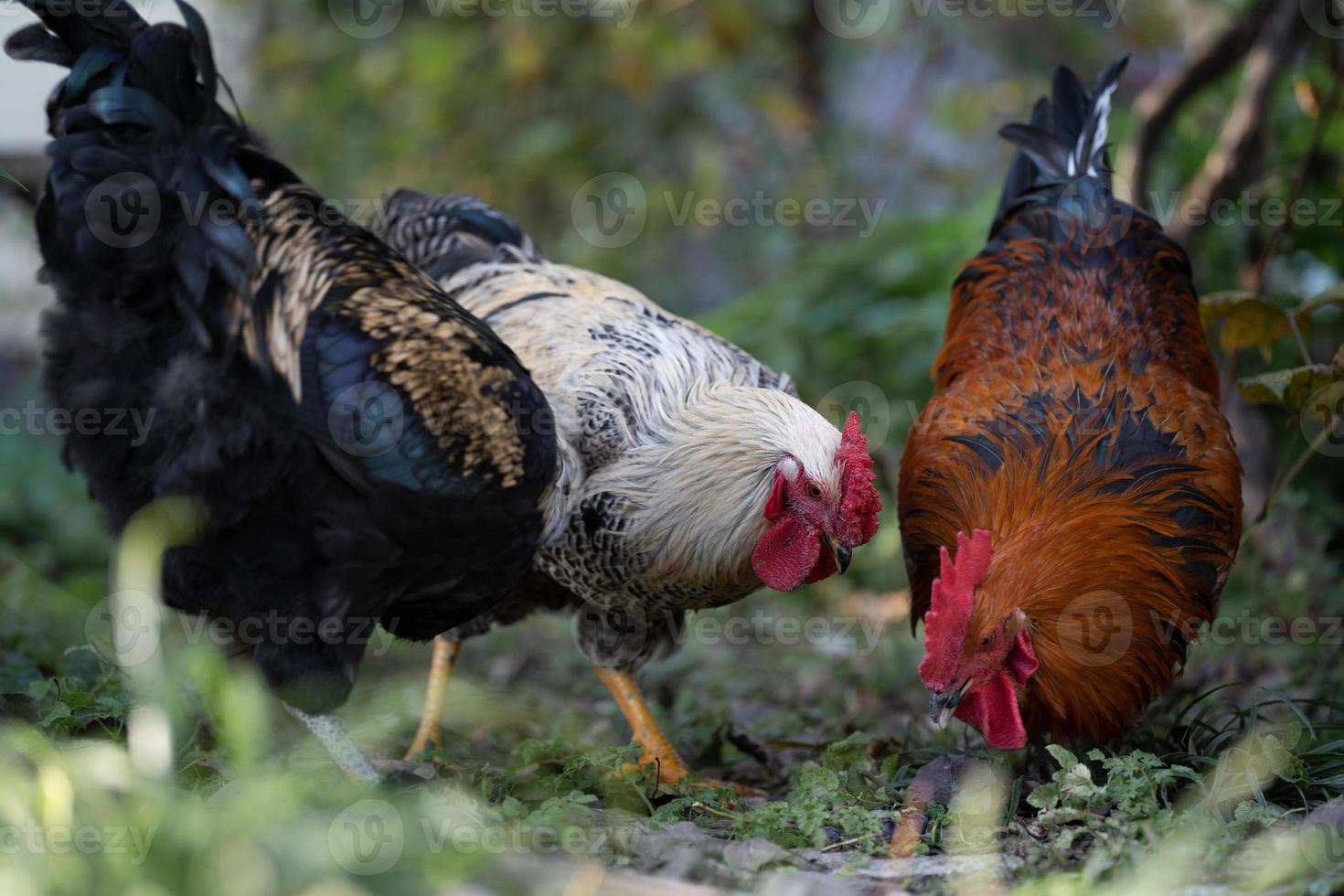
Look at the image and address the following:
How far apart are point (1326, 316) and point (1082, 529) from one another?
2853 mm

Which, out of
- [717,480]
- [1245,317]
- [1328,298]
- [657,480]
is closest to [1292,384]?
[1328,298]

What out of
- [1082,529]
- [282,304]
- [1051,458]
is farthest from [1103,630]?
[282,304]

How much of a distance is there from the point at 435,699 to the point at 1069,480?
7.84 feet

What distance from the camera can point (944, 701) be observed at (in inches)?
120

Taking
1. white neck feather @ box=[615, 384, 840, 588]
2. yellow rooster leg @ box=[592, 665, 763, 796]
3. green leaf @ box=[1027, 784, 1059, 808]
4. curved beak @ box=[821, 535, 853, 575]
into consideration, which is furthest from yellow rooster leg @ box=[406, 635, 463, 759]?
green leaf @ box=[1027, 784, 1059, 808]

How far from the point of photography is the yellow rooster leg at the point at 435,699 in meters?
4.27

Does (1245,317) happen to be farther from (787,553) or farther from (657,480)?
(657,480)

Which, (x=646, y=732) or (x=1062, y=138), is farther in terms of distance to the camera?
(x=1062, y=138)

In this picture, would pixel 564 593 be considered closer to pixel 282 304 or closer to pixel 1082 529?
pixel 282 304

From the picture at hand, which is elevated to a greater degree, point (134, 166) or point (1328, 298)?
point (134, 166)

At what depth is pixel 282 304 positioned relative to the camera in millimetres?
3256

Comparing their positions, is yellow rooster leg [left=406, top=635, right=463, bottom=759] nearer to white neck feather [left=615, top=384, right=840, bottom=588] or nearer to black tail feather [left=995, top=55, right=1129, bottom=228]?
white neck feather [left=615, top=384, right=840, bottom=588]

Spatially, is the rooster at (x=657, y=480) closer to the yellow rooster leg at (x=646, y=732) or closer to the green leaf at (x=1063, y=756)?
the yellow rooster leg at (x=646, y=732)

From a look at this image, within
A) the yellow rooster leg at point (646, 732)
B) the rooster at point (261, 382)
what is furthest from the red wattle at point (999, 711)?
the rooster at point (261, 382)
